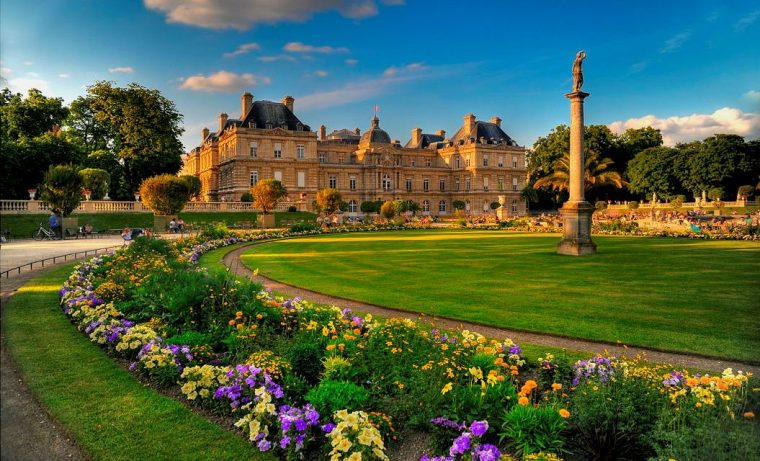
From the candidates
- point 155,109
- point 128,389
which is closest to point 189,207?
point 155,109

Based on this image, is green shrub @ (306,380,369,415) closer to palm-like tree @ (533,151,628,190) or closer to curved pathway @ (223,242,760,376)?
curved pathway @ (223,242,760,376)

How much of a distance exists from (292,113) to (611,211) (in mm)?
43893

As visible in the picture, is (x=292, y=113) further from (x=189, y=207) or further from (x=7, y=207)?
(x=7, y=207)

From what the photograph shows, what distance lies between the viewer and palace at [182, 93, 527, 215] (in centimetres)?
6128

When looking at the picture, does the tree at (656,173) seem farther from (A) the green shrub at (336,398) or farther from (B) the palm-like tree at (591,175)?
(A) the green shrub at (336,398)

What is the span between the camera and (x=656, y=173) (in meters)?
63.3

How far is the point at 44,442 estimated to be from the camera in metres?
4.73

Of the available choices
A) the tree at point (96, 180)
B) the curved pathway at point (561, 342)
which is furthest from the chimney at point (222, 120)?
the curved pathway at point (561, 342)

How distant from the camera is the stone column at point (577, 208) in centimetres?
1986

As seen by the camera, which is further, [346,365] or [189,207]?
[189,207]

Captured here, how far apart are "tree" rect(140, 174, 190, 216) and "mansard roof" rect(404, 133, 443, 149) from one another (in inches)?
2093

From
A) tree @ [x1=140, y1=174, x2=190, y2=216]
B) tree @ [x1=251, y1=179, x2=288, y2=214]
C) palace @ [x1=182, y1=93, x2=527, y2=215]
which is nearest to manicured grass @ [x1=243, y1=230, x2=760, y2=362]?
tree @ [x1=140, y1=174, x2=190, y2=216]

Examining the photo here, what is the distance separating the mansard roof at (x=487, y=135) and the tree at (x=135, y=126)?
44.7m

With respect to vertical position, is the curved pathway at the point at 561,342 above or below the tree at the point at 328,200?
below
